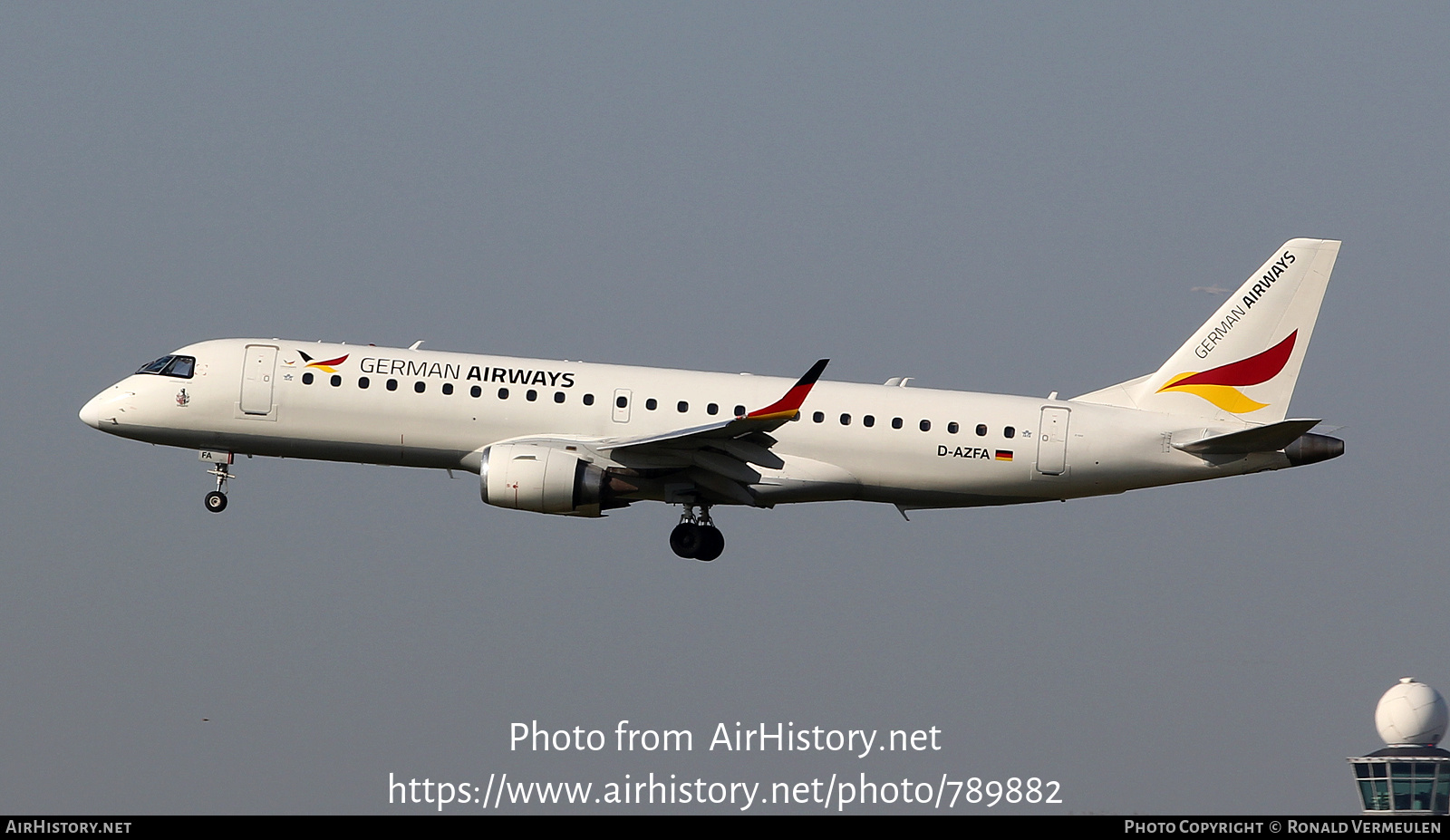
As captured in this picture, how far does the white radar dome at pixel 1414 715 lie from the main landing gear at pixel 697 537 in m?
59.3

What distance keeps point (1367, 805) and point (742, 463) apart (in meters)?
69.6

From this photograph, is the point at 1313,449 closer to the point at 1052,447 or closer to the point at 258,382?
the point at 1052,447

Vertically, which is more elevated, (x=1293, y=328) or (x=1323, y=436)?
(x=1293, y=328)

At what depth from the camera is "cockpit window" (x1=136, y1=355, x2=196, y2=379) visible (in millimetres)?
43875

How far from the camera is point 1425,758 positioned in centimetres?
9219

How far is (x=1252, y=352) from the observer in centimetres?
4528

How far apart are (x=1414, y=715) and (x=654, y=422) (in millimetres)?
62617

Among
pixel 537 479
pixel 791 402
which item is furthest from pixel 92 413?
pixel 791 402

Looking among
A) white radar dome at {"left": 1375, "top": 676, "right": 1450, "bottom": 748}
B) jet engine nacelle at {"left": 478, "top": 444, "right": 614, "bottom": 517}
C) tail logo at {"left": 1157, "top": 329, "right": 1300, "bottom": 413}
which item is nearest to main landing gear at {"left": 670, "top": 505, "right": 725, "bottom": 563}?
jet engine nacelle at {"left": 478, "top": 444, "right": 614, "bottom": 517}

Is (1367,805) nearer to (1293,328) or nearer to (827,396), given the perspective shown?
(1293,328)

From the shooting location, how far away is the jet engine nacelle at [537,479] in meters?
41.1

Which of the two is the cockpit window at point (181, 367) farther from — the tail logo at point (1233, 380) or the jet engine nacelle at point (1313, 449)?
the jet engine nacelle at point (1313, 449)

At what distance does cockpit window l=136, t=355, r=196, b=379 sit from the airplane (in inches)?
1.7
